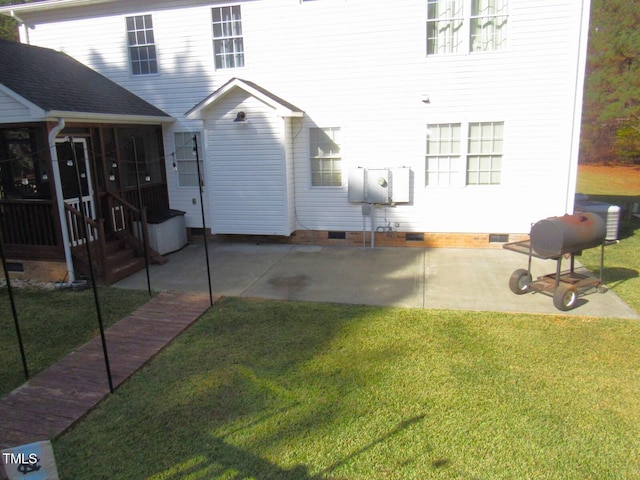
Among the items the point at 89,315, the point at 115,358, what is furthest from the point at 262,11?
the point at 115,358

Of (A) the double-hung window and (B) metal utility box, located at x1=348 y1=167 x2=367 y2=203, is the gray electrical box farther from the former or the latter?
(A) the double-hung window

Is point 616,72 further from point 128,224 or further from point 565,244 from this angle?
point 128,224

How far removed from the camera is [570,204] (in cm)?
963

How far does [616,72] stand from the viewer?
91.5ft

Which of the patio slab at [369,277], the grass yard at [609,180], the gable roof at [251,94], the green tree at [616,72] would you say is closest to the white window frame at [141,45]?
the gable roof at [251,94]

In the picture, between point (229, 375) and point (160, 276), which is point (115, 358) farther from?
point (160, 276)

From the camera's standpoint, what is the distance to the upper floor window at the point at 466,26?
930cm

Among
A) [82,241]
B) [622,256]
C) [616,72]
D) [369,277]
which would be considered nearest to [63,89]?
[82,241]

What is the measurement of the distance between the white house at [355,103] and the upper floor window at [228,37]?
3 centimetres

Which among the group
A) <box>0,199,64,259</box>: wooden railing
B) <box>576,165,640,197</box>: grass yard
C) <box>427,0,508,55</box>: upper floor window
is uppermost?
<box>427,0,508,55</box>: upper floor window

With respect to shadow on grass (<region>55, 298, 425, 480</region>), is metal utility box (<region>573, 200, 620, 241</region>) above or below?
above

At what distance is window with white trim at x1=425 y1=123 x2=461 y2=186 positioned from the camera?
32.4 ft

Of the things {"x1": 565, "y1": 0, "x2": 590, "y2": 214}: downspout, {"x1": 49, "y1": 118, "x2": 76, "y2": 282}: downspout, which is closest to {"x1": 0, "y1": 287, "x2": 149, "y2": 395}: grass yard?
{"x1": 49, "y1": 118, "x2": 76, "y2": 282}: downspout

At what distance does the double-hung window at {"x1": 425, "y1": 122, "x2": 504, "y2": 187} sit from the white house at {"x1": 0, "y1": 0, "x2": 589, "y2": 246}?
0.09ft
